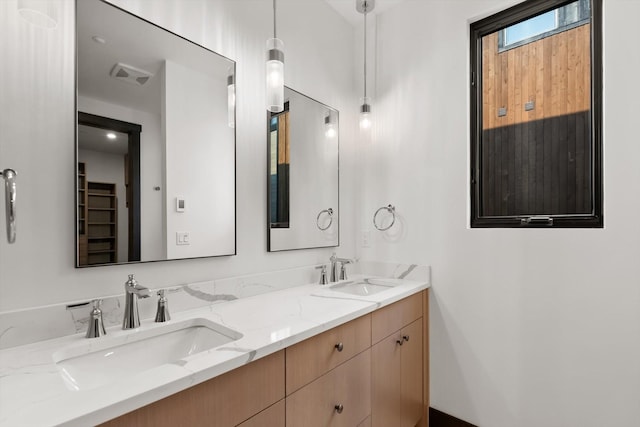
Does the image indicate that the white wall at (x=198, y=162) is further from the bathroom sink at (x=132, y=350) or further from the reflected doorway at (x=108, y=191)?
the bathroom sink at (x=132, y=350)

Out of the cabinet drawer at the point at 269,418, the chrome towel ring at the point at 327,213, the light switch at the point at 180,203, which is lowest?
the cabinet drawer at the point at 269,418

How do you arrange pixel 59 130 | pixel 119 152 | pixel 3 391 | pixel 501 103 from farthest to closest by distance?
1. pixel 501 103
2. pixel 119 152
3. pixel 59 130
4. pixel 3 391

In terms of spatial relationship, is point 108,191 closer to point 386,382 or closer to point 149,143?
point 149,143

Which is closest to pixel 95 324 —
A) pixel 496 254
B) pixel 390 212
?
pixel 390 212

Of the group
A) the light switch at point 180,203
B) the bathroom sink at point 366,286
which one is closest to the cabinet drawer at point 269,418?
the light switch at point 180,203

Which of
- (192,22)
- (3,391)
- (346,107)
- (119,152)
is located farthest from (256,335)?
(346,107)

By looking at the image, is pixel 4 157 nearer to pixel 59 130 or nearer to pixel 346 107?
pixel 59 130

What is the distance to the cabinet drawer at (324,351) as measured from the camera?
112 centimetres

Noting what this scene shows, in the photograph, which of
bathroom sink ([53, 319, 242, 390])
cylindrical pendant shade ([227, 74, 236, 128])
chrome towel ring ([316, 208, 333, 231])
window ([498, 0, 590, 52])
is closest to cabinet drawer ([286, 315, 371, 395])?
bathroom sink ([53, 319, 242, 390])

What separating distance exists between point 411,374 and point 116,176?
1731 millimetres

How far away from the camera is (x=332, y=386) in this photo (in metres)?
1.27

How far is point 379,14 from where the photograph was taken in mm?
2336

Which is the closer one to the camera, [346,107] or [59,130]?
[59,130]

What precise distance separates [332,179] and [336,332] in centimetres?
117
